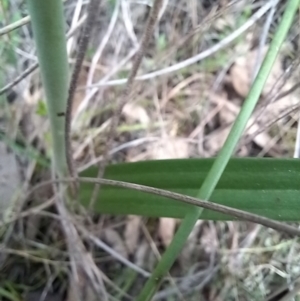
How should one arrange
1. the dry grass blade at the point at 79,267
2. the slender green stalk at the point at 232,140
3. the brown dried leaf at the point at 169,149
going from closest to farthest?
1. the slender green stalk at the point at 232,140
2. the dry grass blade at the point at 79,267
3. the brown dried leaf at the point at 169,149

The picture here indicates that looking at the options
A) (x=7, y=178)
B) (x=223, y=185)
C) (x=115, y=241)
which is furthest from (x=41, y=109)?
(x=223, y=185)

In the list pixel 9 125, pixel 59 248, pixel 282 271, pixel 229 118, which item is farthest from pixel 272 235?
pixel 9 125

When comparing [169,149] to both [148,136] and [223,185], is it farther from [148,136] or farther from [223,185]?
[223,185]

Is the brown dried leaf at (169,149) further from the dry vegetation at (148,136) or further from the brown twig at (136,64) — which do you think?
the brown twig at (136,64)

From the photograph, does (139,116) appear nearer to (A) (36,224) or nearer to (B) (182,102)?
(B) (182,102)

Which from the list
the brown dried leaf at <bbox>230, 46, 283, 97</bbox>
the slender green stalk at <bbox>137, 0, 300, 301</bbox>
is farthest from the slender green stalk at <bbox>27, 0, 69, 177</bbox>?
the brown dried leaf at <bbox>230, 46, 283, 97</bbox>

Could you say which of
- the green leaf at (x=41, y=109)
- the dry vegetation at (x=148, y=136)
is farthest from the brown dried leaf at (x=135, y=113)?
the green leaf at (x=41, y=109)
